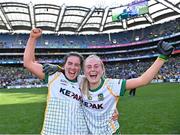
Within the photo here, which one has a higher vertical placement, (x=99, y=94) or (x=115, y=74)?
(x=99, y=94)

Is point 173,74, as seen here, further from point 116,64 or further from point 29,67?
point 29,67

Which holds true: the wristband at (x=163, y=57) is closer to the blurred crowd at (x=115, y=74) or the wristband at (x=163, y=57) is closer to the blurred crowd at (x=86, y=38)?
the blurred crowd at (x=115, y=74)

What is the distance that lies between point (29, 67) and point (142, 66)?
6978cm

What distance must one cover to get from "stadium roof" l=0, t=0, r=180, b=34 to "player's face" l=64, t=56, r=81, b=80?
2257 inches

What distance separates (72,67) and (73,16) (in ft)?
215

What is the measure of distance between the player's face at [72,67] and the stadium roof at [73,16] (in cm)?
5734

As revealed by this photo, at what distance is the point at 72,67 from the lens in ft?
13.4

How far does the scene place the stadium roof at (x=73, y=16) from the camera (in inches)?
2442

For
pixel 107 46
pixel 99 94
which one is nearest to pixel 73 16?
pixel 107 46

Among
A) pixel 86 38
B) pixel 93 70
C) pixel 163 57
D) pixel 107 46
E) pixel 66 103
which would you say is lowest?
pixel 66 103

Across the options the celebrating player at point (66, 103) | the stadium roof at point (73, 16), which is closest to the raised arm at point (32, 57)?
the celebrating player at point (66, 103)

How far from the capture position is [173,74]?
5738cm

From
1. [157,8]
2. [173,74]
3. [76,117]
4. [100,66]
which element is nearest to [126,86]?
[100,66]

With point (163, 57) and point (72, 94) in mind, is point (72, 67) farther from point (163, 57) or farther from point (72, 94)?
point (163, 57)
